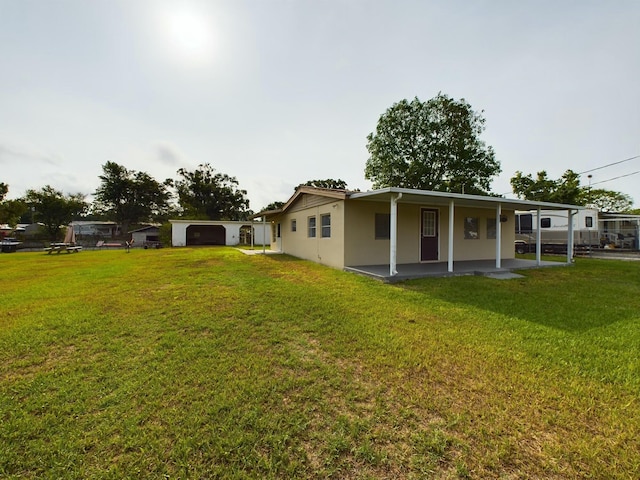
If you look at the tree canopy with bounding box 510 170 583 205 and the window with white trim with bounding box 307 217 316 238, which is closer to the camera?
the window with white trim with bounding box 307 217 316 238

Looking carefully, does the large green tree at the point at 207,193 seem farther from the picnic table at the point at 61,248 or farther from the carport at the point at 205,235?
the picnic table at the point at 61,248

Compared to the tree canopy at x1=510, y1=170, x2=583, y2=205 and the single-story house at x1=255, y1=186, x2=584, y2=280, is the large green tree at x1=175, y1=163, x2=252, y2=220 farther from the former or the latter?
the tree canopy at x1=510, y1=170, x2=583, y2=205

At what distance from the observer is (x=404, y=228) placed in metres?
9.81

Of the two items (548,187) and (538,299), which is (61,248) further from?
(548,187)

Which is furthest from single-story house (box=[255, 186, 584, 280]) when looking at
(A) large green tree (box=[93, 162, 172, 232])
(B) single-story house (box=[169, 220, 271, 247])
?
(A) large green tree (box=[93, 162, 172, 232])

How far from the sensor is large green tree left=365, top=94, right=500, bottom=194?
23.2 m

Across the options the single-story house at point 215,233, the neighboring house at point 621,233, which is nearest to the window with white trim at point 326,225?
the single-story house at point 215,233

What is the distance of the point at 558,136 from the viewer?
1534 centimetres

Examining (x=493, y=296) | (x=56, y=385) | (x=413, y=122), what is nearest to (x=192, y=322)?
(x=56, y=385)

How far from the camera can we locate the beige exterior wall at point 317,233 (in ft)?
30.6

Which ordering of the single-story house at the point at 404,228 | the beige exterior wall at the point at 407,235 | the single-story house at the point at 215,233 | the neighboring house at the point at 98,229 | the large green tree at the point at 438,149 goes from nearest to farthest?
the single-story house at the point at 404,228 → the beige exterior wall at the point at 407,235 → the large green tree at the point at 438,149 → the single-story house at the point at 215,233 → the neighboring house at the point at 98,229

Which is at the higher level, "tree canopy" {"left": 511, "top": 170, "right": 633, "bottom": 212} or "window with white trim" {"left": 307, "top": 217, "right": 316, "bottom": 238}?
"tree canopy" {"left": 511, "top": 170, "right": 633, "bottom": 212}

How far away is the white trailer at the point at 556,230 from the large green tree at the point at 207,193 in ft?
116

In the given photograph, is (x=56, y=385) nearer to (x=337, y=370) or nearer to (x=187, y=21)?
(x=337, y=370)
